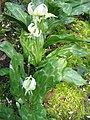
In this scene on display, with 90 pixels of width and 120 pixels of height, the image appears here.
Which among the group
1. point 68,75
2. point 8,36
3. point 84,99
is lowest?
point 84,99

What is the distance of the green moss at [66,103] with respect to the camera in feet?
Result: 7.61

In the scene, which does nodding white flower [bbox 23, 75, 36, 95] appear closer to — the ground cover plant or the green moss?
the ground cover plant

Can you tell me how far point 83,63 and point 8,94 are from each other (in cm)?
65

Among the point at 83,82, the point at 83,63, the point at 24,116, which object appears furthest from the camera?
the point at 83,63

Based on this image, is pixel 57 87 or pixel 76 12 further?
pixel 76 12

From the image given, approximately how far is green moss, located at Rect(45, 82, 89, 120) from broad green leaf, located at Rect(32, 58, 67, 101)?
22 cm

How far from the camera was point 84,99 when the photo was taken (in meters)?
2.45

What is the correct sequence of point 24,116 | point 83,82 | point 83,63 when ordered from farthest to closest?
1. point 83,63
2. point 83,82
3. point 24,116

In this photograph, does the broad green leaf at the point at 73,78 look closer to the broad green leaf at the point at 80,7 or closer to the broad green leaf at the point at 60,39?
the broad green leaf at the point at 60,39

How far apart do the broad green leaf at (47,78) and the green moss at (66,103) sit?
22cm

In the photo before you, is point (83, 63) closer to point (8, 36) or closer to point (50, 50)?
point (50, 50)

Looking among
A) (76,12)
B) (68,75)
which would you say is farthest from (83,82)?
(76,12)

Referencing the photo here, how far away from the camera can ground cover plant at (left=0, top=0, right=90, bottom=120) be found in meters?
2.12

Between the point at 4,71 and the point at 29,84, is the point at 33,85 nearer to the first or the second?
the point at 29,84
